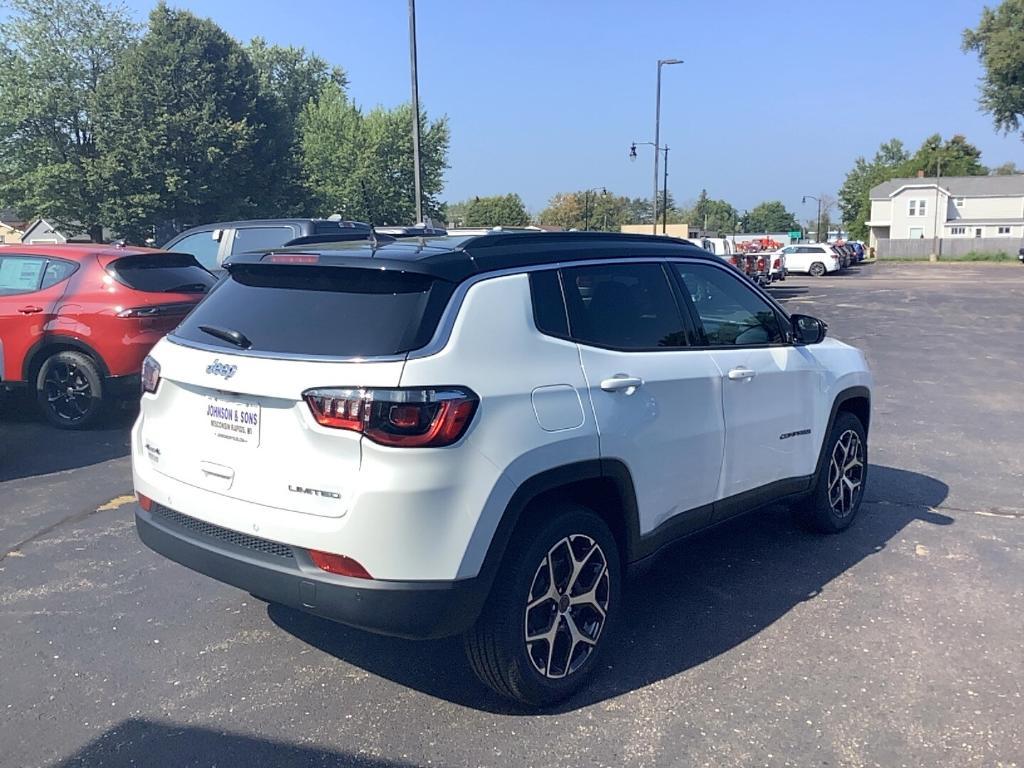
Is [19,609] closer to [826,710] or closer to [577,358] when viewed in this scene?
[577,358]

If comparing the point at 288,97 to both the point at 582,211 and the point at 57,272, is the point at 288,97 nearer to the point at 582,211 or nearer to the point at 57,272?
the point at 582,211

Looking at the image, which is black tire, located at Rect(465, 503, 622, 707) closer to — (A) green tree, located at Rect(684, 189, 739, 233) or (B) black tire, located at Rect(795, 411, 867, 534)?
(B) black tire, located at Rect(795, 411, 867, 534)

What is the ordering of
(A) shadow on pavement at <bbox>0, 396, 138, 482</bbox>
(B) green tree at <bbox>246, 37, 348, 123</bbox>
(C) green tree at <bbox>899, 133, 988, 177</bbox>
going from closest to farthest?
(A) shadow on pavement at <bbox>0, 396, 138, 482</bbox> < (B) green tree at <bbox>246, 37, 348, 123</bbox> < (C) green tree at <bbox>899, 133, 988, 177</bbox>

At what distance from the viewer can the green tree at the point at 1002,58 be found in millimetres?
48750

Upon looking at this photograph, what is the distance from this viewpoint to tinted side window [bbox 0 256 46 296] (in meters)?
8.23

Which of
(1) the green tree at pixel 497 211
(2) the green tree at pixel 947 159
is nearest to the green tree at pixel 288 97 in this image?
(1) the green tree at pixel 497 211

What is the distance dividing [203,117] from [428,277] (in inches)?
1388

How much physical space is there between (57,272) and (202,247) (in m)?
2.64

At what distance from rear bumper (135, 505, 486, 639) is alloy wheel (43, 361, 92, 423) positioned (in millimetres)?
5540

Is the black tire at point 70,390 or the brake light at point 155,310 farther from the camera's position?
the black tire at point 70,390

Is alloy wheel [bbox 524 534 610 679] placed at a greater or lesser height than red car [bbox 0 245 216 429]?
lesser

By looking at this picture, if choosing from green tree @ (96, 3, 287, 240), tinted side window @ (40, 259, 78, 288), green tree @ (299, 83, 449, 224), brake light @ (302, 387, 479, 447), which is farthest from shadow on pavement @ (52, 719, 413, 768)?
green tree @ (299, 83, 449, 224)

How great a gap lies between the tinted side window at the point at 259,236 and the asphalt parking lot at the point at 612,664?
Answer: 4619mm

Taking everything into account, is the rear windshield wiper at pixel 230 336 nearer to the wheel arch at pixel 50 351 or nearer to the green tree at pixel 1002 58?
the wheel arch at pixel 50 351
